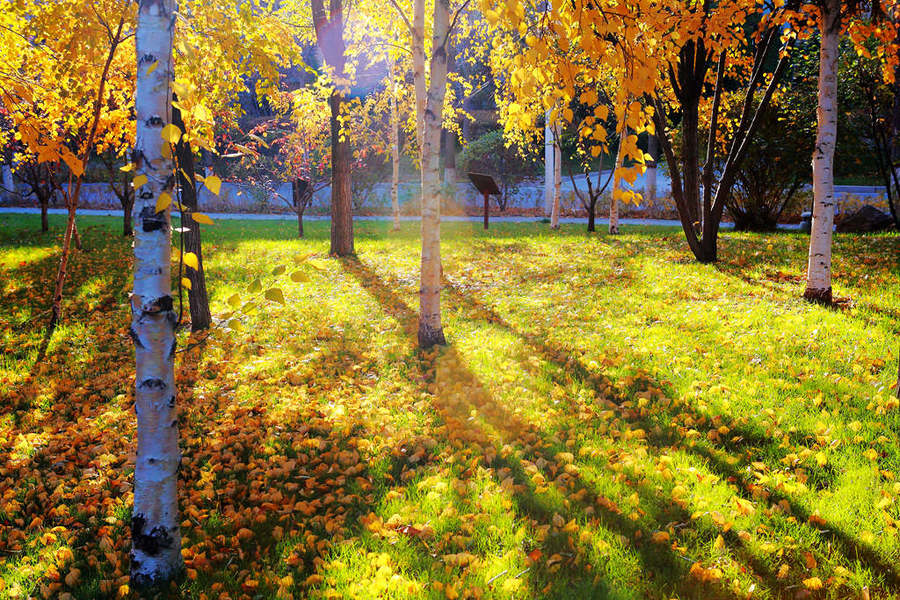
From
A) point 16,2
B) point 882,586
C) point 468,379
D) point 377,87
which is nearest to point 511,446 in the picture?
point 468,379

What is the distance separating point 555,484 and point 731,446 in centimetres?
135

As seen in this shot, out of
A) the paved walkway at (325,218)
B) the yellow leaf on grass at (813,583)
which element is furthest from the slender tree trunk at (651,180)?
the yellow leaf on grass at (813,583)

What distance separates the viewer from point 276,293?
2332mm

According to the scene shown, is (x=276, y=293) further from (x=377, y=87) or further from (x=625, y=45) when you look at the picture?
(x=377, y=87)

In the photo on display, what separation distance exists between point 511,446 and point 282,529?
5.39 feet

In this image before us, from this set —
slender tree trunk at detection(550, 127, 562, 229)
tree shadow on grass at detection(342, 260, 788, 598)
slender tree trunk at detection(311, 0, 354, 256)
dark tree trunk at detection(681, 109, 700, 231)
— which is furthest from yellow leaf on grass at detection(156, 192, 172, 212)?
slender tree trunk at detection(550, 127, 562, 229)

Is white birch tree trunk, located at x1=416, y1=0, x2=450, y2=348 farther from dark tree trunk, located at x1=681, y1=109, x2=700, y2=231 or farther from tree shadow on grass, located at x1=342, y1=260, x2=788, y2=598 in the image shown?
dark tree trunk, located at x1=681, y1=109, x2=700, y2=231

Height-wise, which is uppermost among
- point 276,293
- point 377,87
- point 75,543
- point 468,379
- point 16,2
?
point 377,87

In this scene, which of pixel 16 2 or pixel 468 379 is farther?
pixel 16 2

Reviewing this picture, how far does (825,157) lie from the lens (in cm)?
687

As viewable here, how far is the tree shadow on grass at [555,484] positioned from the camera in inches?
110

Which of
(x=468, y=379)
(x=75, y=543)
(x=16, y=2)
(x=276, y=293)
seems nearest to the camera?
(x=276, y=293)

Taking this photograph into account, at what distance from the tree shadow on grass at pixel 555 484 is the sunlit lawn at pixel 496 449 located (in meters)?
0.02

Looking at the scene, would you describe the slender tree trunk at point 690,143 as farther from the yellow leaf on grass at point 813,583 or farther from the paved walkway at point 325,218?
the paved walkway at point 325,218
